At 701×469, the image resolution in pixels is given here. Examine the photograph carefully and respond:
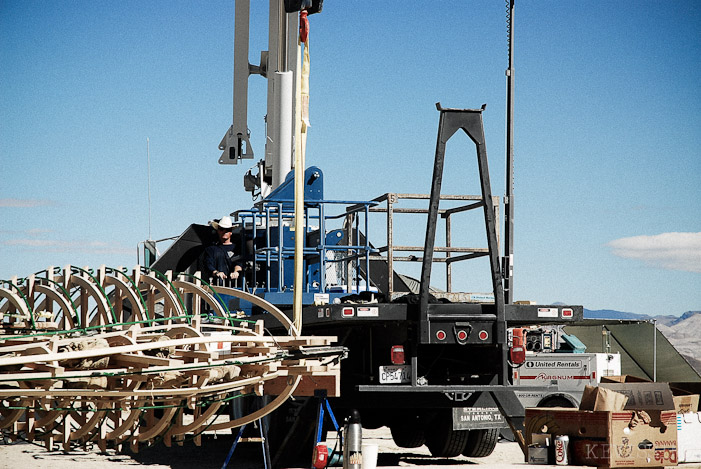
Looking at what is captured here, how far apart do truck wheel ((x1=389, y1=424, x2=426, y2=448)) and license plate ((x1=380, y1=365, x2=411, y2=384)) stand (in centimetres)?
251

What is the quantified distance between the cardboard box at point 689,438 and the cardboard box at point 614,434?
242 centimetres

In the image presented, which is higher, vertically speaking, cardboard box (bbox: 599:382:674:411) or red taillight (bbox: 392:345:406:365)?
red taillight (bbox: 392:345:406:365)

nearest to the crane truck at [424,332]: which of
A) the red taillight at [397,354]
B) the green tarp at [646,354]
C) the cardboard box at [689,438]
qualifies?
the red taillight at [397,354]

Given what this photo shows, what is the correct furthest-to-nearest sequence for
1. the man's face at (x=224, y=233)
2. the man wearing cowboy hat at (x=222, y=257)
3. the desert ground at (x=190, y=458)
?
the man's face at (x=224, y=233)
the man wearing cowboy hat at (x=222, y=257)
the desert ground at (x=190, y=458)

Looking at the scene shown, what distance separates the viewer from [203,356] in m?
6.24

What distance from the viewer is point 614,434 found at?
8.69 meters

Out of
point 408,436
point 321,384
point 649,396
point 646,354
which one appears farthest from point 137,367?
point 646,354

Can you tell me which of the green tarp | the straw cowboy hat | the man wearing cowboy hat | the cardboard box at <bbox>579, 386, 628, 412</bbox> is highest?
the straw cowboy hat

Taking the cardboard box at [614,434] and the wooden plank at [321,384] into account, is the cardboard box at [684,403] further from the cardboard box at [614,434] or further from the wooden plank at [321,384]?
the wooden plank at [321,384]

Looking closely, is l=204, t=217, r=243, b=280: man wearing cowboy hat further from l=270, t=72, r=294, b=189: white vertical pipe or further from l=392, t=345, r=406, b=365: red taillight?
l=392, t=345, r=406, b=365: red taillight

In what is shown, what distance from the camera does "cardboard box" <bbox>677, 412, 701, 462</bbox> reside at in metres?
11.3

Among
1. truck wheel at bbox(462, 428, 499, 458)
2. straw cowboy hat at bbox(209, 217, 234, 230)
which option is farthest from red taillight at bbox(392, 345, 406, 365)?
straw cowboy hat at bbox(209, 217, 234, 230)

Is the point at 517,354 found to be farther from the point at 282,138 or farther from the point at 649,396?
the point at 282,138

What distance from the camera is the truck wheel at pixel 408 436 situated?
12.6m
